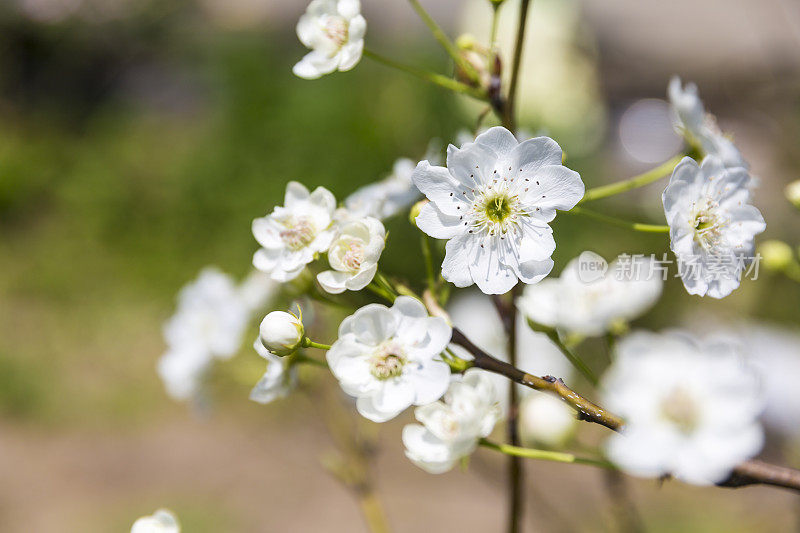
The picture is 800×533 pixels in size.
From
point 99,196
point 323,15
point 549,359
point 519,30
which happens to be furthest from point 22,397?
point 519,30

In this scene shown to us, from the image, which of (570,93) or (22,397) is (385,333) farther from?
(570,93)

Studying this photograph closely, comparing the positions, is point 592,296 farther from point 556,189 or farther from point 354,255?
point 354,255

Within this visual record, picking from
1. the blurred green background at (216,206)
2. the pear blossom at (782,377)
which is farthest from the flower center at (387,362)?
the pear blossom at (782,377)

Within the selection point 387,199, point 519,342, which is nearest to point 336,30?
point 387,199

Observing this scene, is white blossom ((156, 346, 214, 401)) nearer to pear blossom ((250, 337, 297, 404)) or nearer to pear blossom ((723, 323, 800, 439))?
pear blossom ((250, 337, 297, 404))

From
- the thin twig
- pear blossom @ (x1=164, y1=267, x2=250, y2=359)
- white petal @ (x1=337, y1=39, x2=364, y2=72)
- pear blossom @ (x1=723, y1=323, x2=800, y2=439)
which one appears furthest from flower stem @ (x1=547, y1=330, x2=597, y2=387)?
pear blossom @ (x1=723, y1=323, x2=800, y2=439)

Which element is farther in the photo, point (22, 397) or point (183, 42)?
point (183, 42)

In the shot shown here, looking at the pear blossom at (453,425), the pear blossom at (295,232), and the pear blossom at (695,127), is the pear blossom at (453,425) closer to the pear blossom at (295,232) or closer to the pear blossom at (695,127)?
the pear blossom at (295,232)

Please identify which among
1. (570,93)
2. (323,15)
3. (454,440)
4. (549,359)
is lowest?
(454,440)
